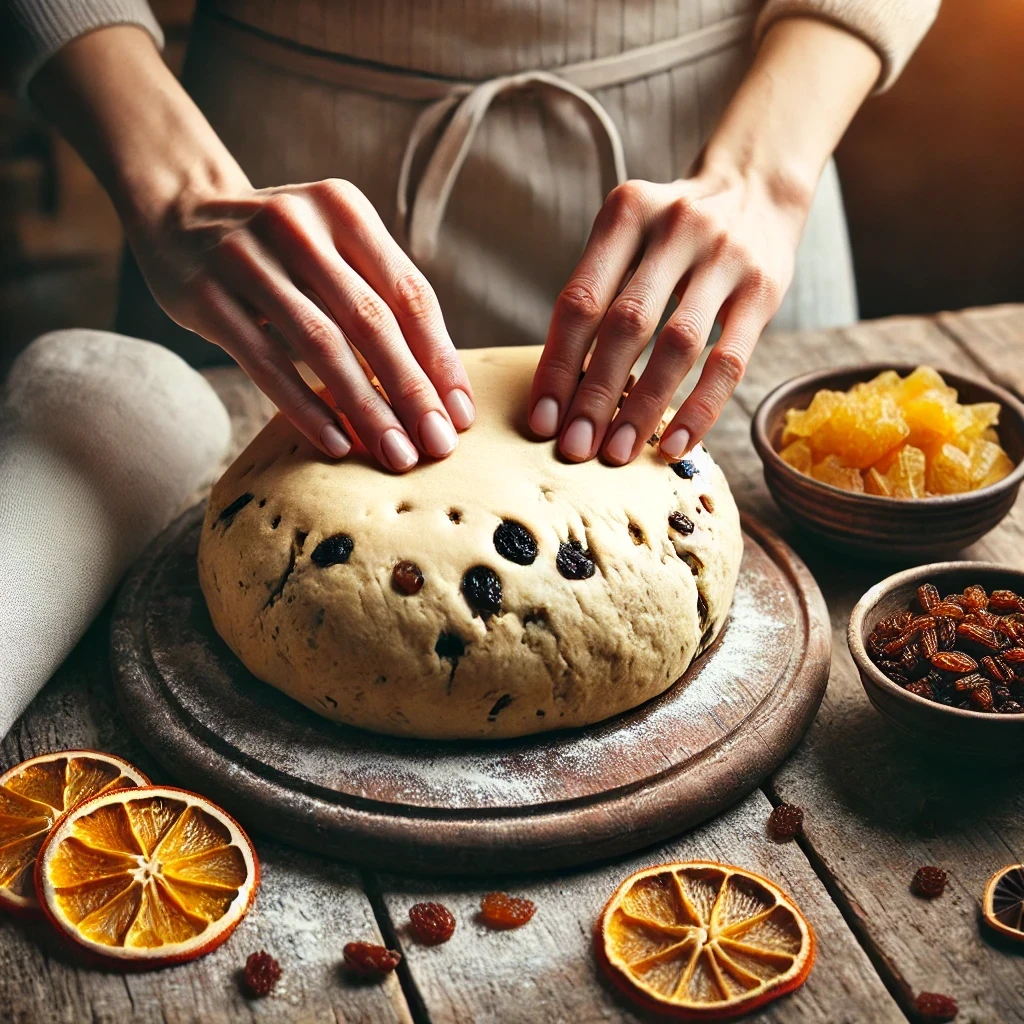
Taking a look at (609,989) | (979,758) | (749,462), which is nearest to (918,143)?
(749,462)

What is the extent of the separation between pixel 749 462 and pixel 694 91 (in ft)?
2.34

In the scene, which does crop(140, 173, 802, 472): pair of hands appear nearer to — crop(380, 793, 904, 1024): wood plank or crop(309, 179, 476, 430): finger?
crop(309, 179, 476, 430): finger

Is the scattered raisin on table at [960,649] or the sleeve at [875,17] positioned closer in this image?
the scattered raisin on table at [960,649]

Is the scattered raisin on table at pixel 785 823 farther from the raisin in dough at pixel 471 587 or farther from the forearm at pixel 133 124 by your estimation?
the forearm at pixel 133 124

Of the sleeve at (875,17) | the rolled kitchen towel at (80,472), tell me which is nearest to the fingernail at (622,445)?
the rolled kitchen towel at (80,472)

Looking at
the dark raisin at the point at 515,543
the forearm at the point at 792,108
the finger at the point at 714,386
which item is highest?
the forearm at the point at 792,108

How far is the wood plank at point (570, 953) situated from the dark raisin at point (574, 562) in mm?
322

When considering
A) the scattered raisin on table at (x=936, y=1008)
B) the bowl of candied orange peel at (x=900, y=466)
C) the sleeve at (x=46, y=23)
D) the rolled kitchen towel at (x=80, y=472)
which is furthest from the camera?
the sleeve at (x=46, y=23)

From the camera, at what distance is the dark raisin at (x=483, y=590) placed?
1273mm

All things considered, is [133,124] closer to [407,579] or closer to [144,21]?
[144,21]

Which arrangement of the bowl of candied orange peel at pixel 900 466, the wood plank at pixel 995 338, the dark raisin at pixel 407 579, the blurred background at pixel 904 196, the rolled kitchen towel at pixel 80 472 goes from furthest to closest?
the blurred background at pixel 904 196 < the wood plank at pixel 995 338 < the bowl of candied orange peel at pixel 900 466 < the rolled kitchen towel at pixel 80 472 < the dark raisin at pixel 407 579

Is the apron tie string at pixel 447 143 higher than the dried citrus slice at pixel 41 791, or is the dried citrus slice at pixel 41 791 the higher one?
the apron tie string at pixel 447 143

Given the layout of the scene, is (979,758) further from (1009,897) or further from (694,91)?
(694,91)

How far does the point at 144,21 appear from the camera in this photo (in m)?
1.80
